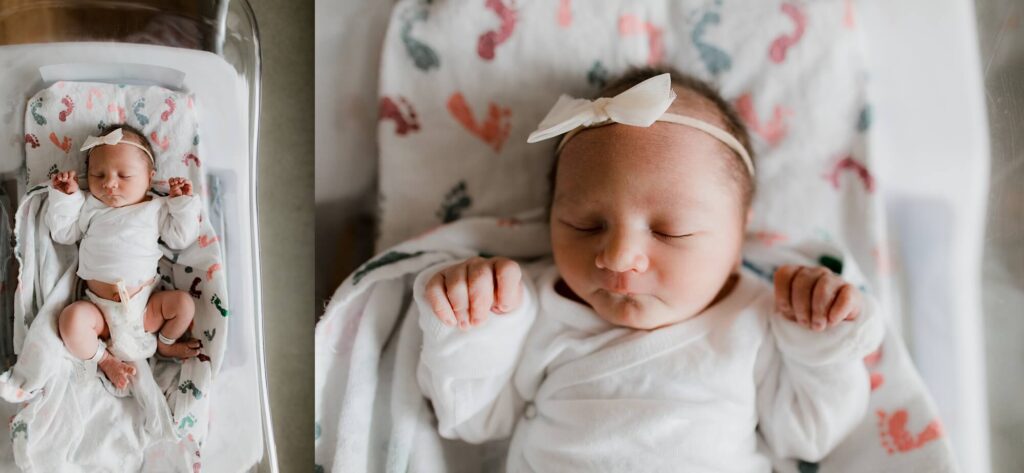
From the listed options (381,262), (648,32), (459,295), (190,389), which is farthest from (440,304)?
(648,32)

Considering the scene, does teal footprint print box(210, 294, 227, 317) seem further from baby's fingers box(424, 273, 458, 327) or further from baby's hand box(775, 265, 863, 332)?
baby's hand box(775, 265, 863, 332)

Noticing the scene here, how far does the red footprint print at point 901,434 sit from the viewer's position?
86cm

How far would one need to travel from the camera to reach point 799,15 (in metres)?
0.95

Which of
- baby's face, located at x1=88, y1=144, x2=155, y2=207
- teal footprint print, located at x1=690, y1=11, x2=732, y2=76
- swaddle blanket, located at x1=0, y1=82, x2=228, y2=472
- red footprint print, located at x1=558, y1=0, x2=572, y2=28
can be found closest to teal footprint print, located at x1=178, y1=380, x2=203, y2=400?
swaddle blanket, located at x1=0, y1=82, x2=228, y2=472

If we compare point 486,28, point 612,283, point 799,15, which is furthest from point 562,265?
point 799,15

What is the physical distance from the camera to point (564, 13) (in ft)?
3.11

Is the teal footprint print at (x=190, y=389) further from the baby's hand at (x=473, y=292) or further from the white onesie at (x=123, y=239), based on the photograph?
the baby's hand at (x=473, y=292)

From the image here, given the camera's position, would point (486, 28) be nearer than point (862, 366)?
No

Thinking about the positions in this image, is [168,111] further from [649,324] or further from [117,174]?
[649,324]

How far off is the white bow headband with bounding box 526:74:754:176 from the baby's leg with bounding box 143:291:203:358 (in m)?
0.45

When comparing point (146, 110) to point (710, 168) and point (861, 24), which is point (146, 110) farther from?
point (861, 24)

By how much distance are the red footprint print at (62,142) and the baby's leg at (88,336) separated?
0.18 m

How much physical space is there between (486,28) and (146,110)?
0.42 meters

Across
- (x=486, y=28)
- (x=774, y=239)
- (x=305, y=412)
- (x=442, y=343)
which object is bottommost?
(x=305, y=412)
